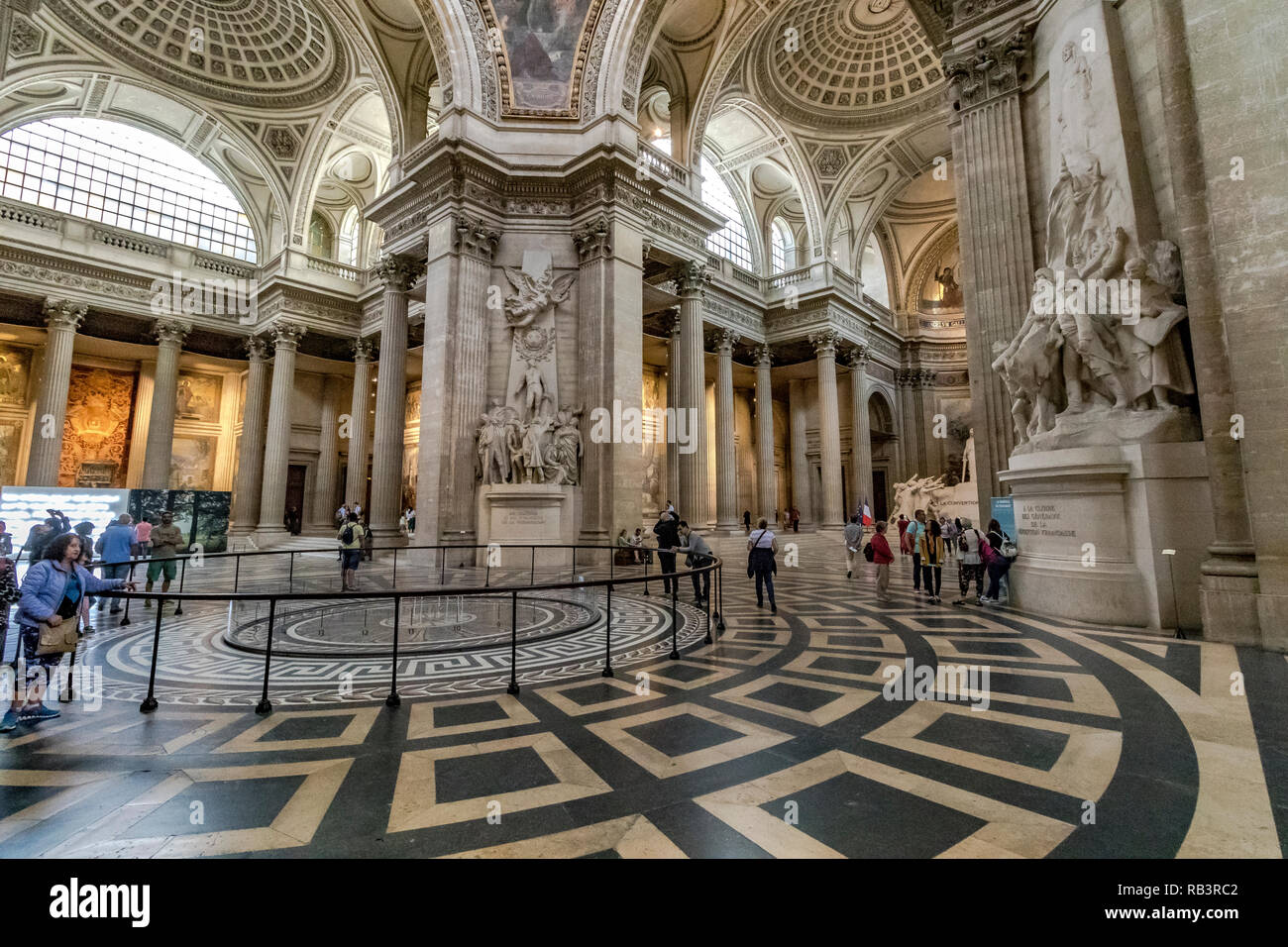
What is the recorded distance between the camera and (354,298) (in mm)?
23047

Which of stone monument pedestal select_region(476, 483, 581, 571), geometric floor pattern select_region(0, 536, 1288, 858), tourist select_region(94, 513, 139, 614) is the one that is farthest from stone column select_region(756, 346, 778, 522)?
tourist select_region(94, 513, 139, 614)

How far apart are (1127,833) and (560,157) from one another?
16.5m

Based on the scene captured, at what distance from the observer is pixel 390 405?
1627cm

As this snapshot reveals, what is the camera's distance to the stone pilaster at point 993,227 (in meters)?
8.42

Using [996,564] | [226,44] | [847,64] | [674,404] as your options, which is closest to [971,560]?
[996,564]

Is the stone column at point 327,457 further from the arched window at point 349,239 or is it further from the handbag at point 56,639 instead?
the handbag at point 56,639

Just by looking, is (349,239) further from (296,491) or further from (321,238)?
(296,491)

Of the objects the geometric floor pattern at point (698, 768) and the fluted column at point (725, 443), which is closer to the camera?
the geometric floor pattern at point (698, 768)

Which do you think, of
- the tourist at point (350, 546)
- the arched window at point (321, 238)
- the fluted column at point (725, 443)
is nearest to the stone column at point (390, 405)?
the tourist at point (350, 546)

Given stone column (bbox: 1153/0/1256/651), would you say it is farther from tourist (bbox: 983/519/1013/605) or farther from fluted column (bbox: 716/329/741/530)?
fluted column (bbox: 716/329/741/530)

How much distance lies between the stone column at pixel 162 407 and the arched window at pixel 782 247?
26.3 m

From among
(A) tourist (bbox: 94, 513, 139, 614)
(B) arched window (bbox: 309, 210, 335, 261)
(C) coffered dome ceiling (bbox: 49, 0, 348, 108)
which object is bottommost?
(A) tourist (bbox: 94, 513, 139, 614)

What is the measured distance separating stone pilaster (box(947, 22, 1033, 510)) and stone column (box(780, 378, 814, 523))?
57.5 feet

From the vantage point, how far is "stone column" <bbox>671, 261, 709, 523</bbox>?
17062mm
